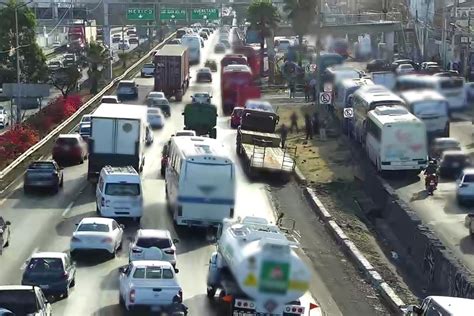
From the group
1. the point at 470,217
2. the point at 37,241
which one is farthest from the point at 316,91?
the point at 37,241

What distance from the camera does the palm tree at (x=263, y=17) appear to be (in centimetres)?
9088

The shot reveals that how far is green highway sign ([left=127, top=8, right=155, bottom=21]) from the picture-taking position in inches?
3661

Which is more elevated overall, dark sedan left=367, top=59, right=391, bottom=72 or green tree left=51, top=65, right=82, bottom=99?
dark sedan left=367, top=59, right=391, bottom=72

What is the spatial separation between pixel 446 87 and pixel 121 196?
22.7 meters

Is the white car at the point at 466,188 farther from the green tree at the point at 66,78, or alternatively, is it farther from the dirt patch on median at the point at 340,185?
the green tree at the point at 66,78

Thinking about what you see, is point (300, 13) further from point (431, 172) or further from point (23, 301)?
point (23, 301)

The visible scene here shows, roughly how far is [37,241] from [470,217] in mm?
13825

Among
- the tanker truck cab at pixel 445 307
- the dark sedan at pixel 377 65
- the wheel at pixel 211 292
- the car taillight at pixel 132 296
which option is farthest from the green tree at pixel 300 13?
the tanker truck cab at pixel 445 307

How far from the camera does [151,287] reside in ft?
75.9

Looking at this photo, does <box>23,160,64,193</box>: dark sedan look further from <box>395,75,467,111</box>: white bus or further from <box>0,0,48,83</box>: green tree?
<box>0,0,48,83</box>: green tree

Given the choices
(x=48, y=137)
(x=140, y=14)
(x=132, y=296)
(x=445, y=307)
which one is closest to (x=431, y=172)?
(x=48, y=137)

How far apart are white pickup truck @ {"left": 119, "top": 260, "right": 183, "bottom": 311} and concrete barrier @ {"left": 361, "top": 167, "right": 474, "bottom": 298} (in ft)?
21.6

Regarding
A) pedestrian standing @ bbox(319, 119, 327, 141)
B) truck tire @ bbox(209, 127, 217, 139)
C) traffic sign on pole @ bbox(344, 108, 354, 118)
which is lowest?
pedestrian standing @ bbox(319, 119, 327, 141)

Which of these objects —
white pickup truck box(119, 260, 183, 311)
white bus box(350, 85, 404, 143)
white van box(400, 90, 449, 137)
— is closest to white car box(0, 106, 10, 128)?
white bus box(350, 85, 404, 143)
